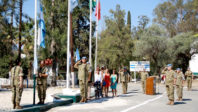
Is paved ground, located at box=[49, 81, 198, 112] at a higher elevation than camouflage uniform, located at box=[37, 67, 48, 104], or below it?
below

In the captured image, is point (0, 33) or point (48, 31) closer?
point (0, 33)

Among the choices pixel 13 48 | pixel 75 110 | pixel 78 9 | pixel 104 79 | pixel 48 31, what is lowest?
pixel 75 110

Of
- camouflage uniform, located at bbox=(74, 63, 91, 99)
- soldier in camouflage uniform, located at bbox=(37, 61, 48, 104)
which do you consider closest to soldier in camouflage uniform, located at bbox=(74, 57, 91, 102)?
camouflage uniform, located at bbox=(74, 63, 91, 99)

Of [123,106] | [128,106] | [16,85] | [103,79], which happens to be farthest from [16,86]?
[103,79]

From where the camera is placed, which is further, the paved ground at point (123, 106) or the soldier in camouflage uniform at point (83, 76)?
the soldier in camouflage uniform at point (83, 76)

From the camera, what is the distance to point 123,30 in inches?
1645

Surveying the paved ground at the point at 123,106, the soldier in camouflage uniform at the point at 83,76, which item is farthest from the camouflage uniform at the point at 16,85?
the soldier in camouflage uniform at the point at 83,76

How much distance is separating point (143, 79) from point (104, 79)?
15.4 ft

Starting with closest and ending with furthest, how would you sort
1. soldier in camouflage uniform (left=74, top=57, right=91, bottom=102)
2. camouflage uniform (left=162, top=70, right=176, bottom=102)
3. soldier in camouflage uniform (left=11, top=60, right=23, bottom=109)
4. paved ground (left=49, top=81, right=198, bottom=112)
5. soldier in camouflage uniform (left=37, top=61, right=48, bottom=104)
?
1. soldier in camouflage uniform (left=11, top=60, right=23, bottom=109)
2. paved ground (left=49, top=81, right=198, bottom=112)
3. soldier in camouflage uniform (left=37, top=61, right=48, bottom=104)
4. soldier in camouflage uniform (left=74, top=57, right=91, bottom=102)
5. camouflage uniform (left=162, top=70, right=176, bottom=102)

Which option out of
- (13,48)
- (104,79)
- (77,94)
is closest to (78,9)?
(13,48)

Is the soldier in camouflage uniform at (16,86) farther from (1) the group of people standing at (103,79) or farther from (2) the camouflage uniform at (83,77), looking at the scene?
(1) the group of people standing at (103,79)

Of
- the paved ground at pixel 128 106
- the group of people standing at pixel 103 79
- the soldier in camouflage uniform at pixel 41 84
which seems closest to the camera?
the paved ground at pixel 128 106

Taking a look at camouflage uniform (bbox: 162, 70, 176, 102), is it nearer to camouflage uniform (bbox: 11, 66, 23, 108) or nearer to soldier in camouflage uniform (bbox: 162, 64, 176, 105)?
soldier in camouflage uniform (bbox: 162, 64, 176, 105)

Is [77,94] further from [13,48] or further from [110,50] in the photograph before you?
[110,50]
